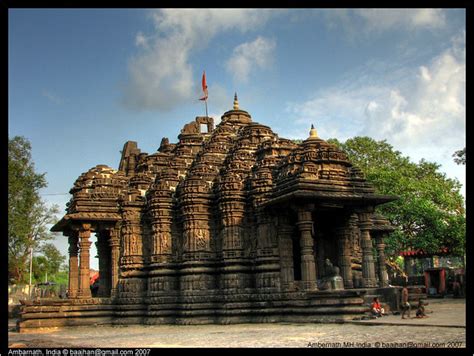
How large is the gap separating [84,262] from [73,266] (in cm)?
139

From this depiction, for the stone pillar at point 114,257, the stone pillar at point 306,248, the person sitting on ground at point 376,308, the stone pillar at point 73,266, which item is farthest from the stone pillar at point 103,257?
the person sitting on ground at point 376,308

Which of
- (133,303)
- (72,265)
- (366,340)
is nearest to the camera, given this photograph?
(366,340)

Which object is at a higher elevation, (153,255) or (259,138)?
(259,138)

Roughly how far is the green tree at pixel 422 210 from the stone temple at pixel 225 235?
9160 mm

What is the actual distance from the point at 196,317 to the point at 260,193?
4997mm

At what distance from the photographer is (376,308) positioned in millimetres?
16234

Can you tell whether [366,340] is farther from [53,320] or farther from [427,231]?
[427,231]

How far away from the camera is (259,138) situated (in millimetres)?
24203

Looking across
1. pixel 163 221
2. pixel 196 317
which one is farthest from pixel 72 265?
pixel 196 317

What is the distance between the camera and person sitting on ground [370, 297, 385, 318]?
16.1 metres

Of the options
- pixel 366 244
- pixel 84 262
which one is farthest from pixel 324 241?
pixel 84 262

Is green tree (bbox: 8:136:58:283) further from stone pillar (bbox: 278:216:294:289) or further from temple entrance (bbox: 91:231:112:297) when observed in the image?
stone pillar (bbox: 278:216:294:289)

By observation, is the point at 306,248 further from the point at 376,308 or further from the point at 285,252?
the point at 376,308

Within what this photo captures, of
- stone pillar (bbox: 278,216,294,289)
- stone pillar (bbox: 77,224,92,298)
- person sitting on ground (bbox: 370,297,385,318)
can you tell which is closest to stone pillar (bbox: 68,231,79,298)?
stone pillar (bbox: 77,224,92,298)
